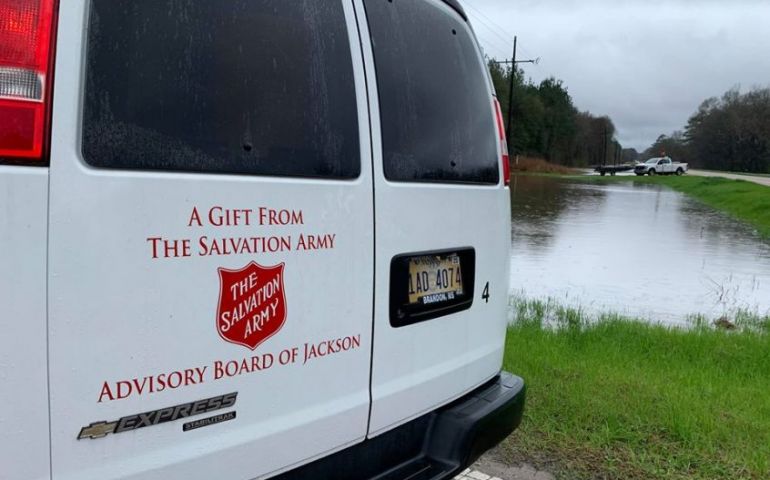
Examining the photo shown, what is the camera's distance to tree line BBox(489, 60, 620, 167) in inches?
3189

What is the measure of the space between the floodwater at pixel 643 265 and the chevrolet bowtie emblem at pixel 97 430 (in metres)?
7.34

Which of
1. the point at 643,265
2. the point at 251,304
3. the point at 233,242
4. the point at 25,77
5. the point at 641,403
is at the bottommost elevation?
the point at 641,403

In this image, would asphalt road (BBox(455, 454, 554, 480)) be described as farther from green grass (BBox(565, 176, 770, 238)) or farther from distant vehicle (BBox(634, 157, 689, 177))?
distant vehicle (BBox(634, 157, 689, 177))

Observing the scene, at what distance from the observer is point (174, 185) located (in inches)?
63.7

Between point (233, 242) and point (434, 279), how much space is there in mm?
946

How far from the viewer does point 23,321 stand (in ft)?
4.58

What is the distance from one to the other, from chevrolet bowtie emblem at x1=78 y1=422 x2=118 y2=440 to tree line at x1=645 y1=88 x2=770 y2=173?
106777 mm

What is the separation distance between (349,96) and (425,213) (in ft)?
1.71

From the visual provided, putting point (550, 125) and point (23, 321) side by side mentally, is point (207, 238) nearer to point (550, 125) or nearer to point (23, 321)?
point (23, 321)

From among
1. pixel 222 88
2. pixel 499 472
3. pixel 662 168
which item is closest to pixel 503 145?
pixel 222 88

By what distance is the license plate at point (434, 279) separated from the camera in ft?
7.73

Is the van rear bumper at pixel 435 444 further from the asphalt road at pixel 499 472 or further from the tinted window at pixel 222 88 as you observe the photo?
the tinted window at pixel 222 88

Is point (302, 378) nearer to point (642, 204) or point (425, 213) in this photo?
point (425, 213)

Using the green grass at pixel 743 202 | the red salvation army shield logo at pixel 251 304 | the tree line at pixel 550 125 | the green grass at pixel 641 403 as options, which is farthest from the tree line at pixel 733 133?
the red salvation army shield logo at pixel 251 304
